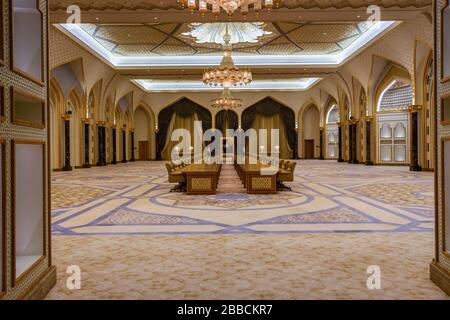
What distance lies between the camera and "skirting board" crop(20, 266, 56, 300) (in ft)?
6.67

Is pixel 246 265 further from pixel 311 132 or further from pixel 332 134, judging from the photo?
pixel 311 132

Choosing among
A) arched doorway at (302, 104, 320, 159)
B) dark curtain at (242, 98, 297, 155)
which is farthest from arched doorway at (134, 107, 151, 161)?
arched doorway at (302, 104, 320, 159)

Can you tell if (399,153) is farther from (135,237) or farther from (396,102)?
(135,237)

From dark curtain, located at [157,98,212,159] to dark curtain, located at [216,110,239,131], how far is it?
58cm

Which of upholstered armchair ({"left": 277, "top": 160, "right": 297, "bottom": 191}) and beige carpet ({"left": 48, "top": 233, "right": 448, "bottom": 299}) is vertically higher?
upholstered armchair ({"left": 277, "top": 160, "right": 297, "bottom": 191})

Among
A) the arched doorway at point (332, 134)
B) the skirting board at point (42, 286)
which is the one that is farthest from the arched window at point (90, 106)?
the skirting board at point (42, 286)

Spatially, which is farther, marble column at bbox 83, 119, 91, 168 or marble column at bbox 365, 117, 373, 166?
marble column at bbox 365, 117, 373, 166

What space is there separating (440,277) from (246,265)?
1236mm

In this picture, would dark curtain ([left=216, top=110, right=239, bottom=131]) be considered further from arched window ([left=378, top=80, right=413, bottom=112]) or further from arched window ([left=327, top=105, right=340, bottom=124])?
arched window ([left=378, top=80, right=413, bottom=112])

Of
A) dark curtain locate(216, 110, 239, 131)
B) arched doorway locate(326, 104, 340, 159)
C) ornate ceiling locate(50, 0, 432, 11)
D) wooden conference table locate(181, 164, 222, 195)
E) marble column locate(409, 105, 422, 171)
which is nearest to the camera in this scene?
wooden conference table locate(181, 164, 222, 195)

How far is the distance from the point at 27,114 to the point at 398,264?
2.70 meters

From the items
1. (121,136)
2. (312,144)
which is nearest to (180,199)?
(121,136)

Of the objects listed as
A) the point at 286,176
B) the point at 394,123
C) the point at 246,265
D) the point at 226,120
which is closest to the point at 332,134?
the point at 226,120

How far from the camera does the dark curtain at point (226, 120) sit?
2408cm
